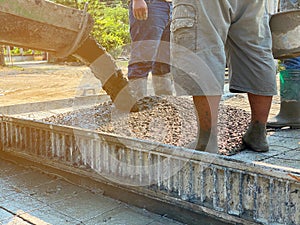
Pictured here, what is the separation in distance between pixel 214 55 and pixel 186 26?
18 cm

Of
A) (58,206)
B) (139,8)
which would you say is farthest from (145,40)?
(58,206)

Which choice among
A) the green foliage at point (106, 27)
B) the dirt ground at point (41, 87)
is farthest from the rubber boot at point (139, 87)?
the green foliage at point (106, 27)

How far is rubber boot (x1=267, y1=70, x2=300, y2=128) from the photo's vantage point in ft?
8.81

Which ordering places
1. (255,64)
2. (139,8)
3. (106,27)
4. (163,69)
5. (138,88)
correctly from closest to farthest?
1. (255,64)
2. (139,8)
3. (138,88)
4. (163,69)
5. (106,27)

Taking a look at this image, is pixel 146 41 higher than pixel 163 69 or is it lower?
higher

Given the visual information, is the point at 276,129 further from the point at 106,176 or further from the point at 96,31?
the point at 96,31

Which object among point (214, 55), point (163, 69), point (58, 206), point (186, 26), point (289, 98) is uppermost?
point (186, 26)

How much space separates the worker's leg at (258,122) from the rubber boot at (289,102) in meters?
0.69

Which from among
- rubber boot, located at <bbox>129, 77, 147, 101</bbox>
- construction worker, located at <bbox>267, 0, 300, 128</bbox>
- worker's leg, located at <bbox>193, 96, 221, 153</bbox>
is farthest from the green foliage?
worker's leg, located at <bbox>193, 96, 221, 153</bbox>

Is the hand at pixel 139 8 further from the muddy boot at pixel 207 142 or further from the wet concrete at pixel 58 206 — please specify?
the wet concrete at pixel 58 206

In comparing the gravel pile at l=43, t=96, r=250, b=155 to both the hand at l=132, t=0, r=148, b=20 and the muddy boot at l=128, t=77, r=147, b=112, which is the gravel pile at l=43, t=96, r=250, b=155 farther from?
the hand at l=132, t=0, r=148, b=20

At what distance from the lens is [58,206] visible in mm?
1702

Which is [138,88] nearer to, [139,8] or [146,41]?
[146,41]

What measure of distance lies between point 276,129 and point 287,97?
0.28m
